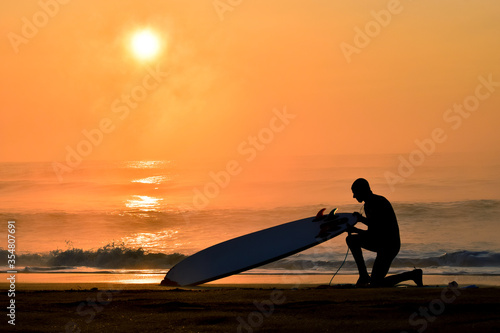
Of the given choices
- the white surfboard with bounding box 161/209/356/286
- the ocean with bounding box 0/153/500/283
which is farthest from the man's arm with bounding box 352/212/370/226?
the ocean with bounding box 0/153/500/283

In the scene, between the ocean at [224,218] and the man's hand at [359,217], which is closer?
the man's hand at [359,217]

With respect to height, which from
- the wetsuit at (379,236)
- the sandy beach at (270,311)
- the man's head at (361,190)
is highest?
the man's head at (361,190)

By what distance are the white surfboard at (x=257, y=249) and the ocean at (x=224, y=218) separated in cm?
410

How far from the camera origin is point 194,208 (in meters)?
27.7

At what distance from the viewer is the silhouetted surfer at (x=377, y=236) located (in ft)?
21.1

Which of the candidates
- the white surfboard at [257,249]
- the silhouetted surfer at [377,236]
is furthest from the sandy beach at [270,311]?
the white surfboard at [257,249]

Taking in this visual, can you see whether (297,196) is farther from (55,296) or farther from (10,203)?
(55,296)

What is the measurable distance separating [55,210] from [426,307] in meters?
23.7

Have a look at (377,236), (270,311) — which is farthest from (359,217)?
(270,311)

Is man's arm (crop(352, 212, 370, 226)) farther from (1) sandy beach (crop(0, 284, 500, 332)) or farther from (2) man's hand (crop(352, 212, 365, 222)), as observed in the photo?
(1) sandy beach (crop(0, 284, 500, 332))

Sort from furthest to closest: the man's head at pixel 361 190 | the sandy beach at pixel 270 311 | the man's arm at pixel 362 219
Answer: the man's arm at pixel 362 219 → the man's head at pixel 361 190 → the sandy beach at pixel 270 311

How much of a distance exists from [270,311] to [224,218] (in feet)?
60.3

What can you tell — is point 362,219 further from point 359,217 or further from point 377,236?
point 377,236

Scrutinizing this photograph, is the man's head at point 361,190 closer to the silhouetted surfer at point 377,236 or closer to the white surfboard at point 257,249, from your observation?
the silhouetted surfer at point 377,236
